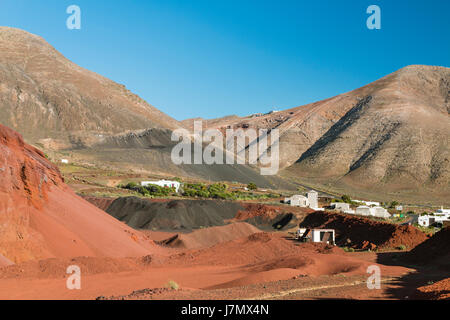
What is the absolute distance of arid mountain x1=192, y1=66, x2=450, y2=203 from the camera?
103 m

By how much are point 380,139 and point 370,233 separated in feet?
310

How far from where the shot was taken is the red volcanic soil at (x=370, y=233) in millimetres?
29859

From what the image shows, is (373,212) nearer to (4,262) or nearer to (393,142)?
(4,262)

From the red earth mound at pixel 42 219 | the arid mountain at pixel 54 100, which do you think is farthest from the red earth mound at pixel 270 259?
the arid mountain at pixel 54 100

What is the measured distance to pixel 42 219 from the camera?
18016mm

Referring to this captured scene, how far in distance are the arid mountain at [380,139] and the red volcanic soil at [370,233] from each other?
56266mm

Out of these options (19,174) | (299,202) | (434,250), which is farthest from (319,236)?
(299,202)

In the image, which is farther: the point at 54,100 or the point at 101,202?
the point at 54,100

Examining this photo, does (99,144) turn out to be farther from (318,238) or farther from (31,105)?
(318,238)

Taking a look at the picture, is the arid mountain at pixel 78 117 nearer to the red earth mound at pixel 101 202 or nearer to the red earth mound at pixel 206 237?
the red earth mound at pixel 101 202

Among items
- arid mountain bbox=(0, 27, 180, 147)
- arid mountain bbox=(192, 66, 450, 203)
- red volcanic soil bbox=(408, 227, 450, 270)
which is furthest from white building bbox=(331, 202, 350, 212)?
arid mountain bbox=(0, 27, 180, 147)

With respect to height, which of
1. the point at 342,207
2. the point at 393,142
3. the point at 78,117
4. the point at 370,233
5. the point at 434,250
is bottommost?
the point at 434,250

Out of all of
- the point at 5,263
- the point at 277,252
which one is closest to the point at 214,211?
the point at 277,252

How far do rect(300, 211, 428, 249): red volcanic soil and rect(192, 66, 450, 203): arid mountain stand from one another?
2215 inches
